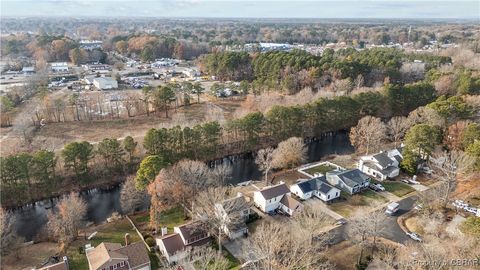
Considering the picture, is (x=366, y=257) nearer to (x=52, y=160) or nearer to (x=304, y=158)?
(x=304, y=158)

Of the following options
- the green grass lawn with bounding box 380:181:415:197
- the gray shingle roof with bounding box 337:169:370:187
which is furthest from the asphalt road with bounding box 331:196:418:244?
Result: the gray shingle roof with bounding box 337:169:370:187

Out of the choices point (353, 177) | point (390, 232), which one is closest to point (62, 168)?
point (353, 177)

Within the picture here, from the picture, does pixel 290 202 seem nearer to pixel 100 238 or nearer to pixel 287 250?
pixel 287 250

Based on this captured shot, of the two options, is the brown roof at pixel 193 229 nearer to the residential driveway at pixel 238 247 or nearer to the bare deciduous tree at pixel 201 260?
the bare deciduous tree at pixel 201 260

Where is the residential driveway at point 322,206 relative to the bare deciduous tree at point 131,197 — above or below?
below

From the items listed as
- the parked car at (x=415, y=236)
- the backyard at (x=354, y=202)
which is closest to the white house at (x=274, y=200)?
the backyard at (x=354, y=202)
